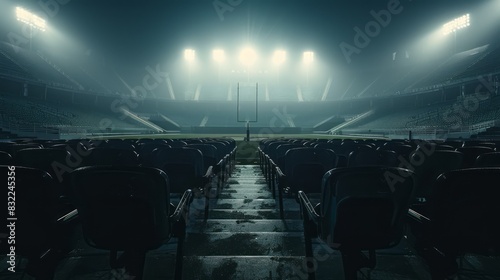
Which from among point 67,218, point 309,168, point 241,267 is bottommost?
point 241,267

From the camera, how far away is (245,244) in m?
3.45

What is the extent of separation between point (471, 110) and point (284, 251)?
42404 mm

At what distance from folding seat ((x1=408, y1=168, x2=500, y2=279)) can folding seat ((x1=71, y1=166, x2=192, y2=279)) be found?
1969mm

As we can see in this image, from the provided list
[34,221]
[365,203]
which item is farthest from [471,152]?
[34,221]

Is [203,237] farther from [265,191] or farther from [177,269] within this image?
[265,191]

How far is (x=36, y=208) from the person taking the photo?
2.15 m

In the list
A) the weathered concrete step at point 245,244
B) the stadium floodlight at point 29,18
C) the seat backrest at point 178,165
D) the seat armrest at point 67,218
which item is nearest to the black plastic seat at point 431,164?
the weathered concrete step at point 245,244

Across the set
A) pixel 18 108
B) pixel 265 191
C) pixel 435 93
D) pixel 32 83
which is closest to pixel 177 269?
pixel 265 191

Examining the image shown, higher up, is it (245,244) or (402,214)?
(402,214)

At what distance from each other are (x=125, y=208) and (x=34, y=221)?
2.07 feet

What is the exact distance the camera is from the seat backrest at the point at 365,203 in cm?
226

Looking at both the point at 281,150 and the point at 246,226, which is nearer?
the point at 246,226

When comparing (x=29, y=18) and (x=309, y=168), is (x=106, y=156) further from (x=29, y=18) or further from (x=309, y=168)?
(x=29, y=18)

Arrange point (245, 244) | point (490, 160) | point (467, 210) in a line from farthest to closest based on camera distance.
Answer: point (245, 244) < point (490, 160) < point (467, 210)
